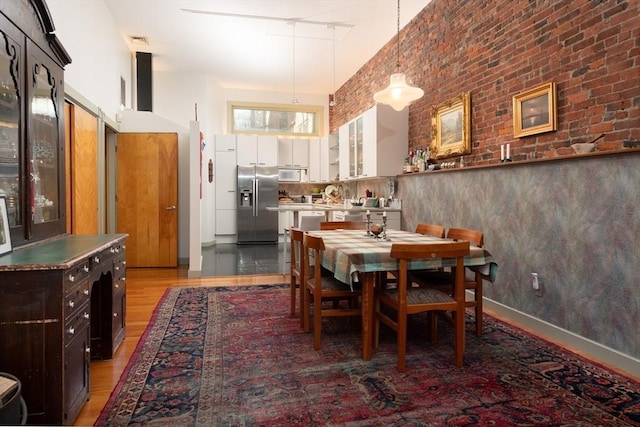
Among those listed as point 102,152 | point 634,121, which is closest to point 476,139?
point 634,121

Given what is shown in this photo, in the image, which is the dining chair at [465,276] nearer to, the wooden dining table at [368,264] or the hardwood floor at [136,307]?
the wooden dining table at [368,264]

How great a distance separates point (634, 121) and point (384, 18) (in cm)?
387

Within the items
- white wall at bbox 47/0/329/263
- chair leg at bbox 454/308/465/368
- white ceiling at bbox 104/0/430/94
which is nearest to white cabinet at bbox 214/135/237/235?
white wall at bbox 47/0/329/263

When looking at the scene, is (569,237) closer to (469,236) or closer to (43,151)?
(469,236)

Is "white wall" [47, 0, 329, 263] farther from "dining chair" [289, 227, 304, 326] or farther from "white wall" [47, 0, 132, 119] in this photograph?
"dining chair" [289, 227, 304, 326]

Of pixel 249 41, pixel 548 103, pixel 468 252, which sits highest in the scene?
pixel 249 41

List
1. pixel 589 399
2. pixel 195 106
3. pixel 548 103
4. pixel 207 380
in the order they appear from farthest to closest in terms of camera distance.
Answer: pixel 195 106, pixel 548 103, pixel 207 380, pixel 589 399

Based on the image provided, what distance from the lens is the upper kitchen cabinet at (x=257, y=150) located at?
845 cm

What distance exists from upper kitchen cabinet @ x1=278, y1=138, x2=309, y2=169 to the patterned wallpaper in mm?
5262

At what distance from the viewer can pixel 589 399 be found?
6.98ft

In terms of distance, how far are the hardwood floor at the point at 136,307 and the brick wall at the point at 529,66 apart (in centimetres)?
306

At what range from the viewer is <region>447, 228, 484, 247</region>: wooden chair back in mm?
2934

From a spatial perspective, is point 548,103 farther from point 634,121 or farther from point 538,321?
point 538,321

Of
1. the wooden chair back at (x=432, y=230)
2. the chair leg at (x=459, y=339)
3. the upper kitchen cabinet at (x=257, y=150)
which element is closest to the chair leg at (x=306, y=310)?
the chair leg at (x=459, y=339)
